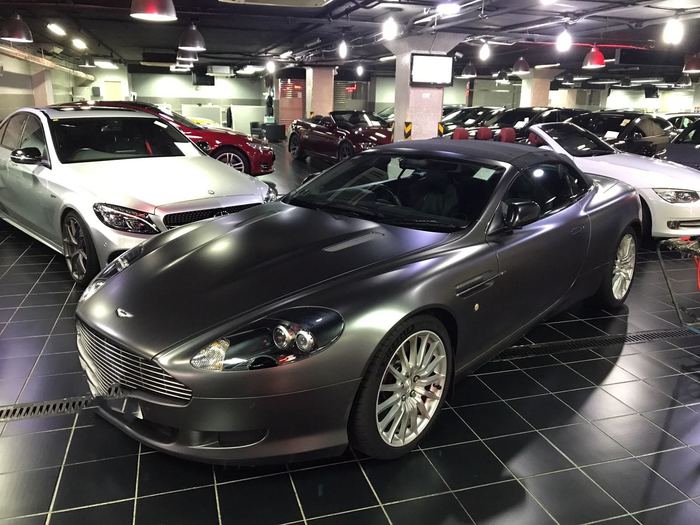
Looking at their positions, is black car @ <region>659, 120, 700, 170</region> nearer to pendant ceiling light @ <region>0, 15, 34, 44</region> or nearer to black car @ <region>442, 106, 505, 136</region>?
black car @ <region>442, 106, 505, 136</region>

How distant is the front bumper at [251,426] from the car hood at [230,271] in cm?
28

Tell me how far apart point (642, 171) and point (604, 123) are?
507 cm

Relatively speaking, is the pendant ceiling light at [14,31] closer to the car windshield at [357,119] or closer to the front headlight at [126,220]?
the car windshield at [357,119]

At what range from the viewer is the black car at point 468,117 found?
14359 mm

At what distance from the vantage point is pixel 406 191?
3.46 metres

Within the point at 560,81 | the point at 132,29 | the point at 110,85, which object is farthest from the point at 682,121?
the point at 110,85

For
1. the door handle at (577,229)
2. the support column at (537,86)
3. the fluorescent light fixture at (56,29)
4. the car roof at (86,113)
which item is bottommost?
the door handle at (577,229)

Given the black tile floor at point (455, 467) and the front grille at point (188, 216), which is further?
the front grille at point (188, 216)

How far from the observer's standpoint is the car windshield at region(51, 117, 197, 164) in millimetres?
5066

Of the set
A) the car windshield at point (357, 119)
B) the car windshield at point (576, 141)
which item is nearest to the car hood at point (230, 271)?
the car windshield at point (576, 141)

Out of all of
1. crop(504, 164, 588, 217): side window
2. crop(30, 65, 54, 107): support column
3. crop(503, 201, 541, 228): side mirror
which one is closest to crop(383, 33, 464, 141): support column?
crop(504, 164, 588, 217): side window

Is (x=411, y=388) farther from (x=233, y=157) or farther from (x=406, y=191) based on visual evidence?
(x=233, y=157)

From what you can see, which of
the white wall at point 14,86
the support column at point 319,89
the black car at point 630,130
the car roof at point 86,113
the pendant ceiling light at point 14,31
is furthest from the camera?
the support column at point 319,89

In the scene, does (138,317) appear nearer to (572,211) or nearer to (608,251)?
(572,211)
